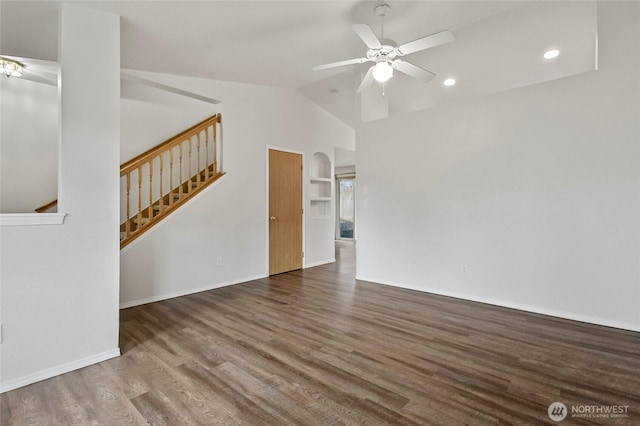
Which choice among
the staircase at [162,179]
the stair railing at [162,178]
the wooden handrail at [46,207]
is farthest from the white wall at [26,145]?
the stair railing at [162,178]

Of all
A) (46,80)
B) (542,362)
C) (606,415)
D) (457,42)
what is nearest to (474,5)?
(457,42)

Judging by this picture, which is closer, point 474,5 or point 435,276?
point 474,5

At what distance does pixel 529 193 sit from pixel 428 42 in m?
2.11

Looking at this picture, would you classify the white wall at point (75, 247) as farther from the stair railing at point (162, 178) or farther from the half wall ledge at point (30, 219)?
the stair railing at point (162, 178)

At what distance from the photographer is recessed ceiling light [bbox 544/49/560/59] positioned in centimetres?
387

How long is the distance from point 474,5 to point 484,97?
3.55ft

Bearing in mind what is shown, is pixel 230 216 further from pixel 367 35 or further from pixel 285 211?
pixel 367 35

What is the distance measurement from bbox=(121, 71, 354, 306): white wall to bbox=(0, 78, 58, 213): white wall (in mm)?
1475

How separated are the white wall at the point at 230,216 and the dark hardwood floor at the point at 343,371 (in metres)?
0.65

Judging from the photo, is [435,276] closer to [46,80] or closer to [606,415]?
[606,415]

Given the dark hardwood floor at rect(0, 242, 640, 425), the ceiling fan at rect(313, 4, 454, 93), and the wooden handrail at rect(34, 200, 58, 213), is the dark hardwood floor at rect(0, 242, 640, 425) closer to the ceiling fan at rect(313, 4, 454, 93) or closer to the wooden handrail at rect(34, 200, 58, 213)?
the wooden handrail at rect(34, 200, 58, 213)

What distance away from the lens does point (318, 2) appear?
2.81 m

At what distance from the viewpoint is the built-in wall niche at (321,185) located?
21.1ft

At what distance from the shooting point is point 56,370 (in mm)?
2207
